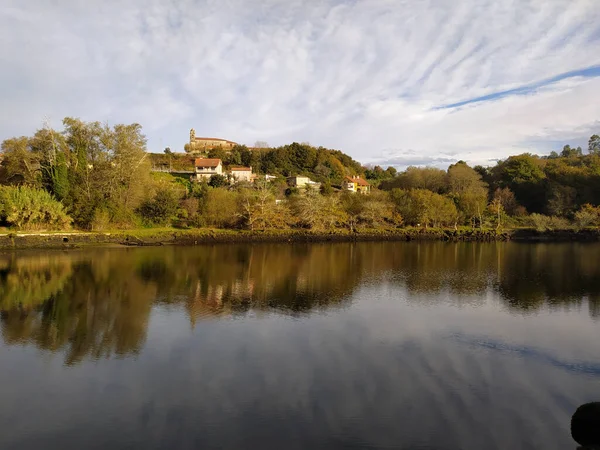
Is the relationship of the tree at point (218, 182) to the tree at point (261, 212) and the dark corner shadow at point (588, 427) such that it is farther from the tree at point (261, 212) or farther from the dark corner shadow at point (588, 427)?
the dark corner shadow at point (588, 427)

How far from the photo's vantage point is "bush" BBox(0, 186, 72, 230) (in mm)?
33500

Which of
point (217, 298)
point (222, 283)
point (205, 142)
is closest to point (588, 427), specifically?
point (217, 298)

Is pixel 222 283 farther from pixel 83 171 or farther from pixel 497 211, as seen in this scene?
pixel 497 211

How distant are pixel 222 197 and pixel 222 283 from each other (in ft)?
77.4

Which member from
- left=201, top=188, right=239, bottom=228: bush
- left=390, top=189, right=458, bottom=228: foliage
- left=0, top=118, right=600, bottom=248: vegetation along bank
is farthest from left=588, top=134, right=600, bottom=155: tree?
left=201, top=188, right=239, bottom=228: bush

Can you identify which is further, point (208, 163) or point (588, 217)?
point (208, 163)

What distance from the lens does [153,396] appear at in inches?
360

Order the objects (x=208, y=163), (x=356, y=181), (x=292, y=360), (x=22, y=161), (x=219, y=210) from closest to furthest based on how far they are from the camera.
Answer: (x=292, y=360) → (x=22, y=161) → (x=219, y=210) → (x=208, y=163) → (x=356, y=181)

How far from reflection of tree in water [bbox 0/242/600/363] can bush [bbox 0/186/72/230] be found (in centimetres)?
738

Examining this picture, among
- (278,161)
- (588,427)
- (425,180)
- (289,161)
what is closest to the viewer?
(588,427)

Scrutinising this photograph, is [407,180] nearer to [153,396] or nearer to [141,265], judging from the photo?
[141,265]

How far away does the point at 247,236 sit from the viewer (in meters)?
40.3

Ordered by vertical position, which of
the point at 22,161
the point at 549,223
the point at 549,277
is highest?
the point at 22,161

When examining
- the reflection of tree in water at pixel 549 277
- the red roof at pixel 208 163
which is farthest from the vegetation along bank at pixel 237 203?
the reflection of tree in water at pixel 549 277
